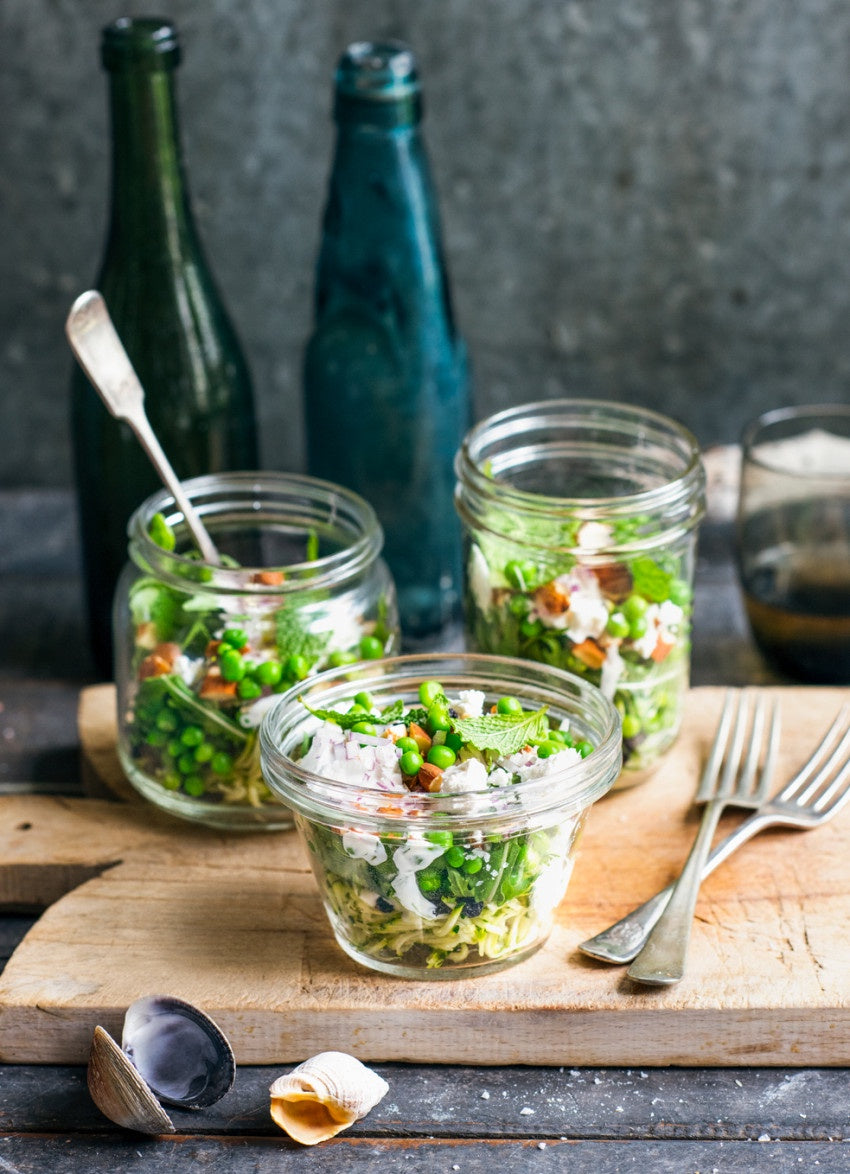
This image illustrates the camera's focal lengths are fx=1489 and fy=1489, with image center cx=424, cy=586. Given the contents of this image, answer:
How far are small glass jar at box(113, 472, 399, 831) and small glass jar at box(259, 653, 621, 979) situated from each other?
0.33ft

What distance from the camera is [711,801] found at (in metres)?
1.25

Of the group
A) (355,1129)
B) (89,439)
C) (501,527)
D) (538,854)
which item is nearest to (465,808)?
(538,854)

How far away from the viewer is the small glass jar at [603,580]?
1222mm

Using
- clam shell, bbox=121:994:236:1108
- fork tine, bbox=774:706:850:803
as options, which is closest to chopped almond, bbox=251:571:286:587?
clam shell, bbox=121:994:236:1108

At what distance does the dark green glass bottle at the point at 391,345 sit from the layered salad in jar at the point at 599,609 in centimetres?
31

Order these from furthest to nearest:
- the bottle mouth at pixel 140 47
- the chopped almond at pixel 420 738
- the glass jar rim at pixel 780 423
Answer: the glass jar rim at pixel 780 423 < the bottle mouth at pixel 140 47 < the chopped almond at pixel 420 738

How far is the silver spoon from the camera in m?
1.23

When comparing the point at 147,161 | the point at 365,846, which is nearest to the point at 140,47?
the point at 147,161

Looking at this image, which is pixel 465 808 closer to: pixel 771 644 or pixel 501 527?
pixel 501 527

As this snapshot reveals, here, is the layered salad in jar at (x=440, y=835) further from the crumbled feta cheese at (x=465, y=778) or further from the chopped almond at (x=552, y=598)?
the chopped almond at (x=552, y=598)

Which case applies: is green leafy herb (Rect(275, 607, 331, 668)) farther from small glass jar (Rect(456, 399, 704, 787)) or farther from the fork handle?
the fork handle

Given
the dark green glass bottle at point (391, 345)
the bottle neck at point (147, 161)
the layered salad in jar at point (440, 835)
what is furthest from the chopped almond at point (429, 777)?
the bottle neck at point (147, 161)

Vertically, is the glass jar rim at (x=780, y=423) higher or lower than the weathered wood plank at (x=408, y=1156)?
higher

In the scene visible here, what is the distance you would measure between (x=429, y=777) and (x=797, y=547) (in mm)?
676
